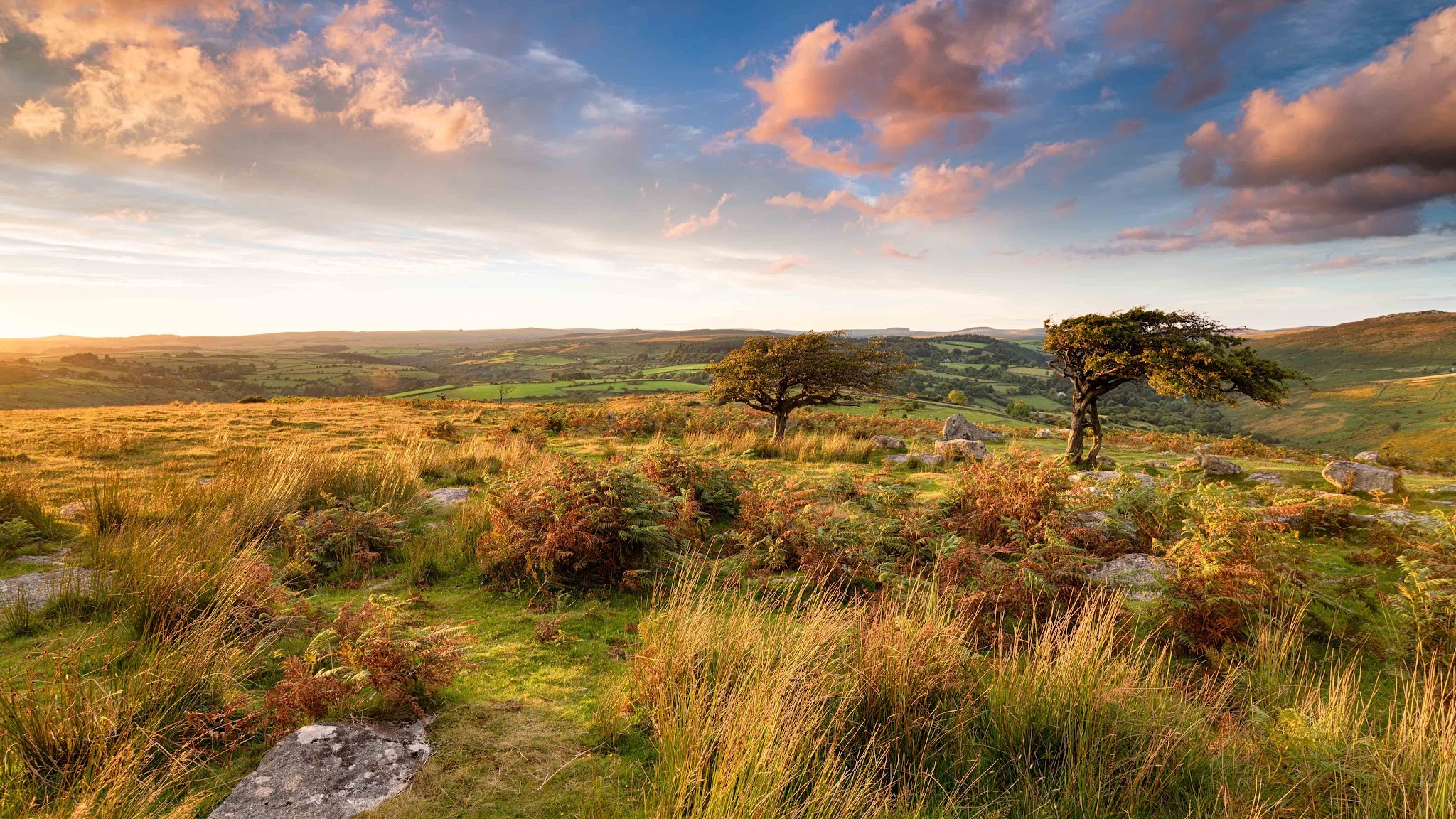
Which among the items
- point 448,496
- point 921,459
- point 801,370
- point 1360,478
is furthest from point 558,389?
point 1360,478

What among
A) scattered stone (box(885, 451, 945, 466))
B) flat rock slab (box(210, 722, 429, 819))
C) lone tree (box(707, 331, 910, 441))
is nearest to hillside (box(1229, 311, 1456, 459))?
scattered stone (box(885, 451, 945, 466))

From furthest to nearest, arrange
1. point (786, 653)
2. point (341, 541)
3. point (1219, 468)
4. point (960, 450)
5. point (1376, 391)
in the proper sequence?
point (1376, 391) < point (960, 450) < point (1219, 468) < point (341, 541) < point (786, 653)

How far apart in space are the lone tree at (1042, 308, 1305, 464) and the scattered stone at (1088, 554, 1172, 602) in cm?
641

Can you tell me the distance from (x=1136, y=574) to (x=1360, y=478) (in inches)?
279

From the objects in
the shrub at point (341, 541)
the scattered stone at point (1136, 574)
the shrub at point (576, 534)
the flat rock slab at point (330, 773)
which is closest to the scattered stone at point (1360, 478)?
the scattered stone at point (1136, 574)

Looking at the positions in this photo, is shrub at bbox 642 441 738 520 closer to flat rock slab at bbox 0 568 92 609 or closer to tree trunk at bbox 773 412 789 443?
flat rock slab at bbox 0 568 92 609

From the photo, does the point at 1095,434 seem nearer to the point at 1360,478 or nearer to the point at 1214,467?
the point at 1214,467

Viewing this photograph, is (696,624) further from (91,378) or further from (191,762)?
(91,378)

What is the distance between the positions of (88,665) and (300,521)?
10.8 ft

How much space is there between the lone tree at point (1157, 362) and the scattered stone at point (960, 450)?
2054mm

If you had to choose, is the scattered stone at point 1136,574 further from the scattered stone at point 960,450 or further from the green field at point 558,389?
the green field at point 558,389

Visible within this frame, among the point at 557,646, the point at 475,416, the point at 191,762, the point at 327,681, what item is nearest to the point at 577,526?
the point at 557,646

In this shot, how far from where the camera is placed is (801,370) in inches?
672

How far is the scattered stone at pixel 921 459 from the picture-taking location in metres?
13.5
